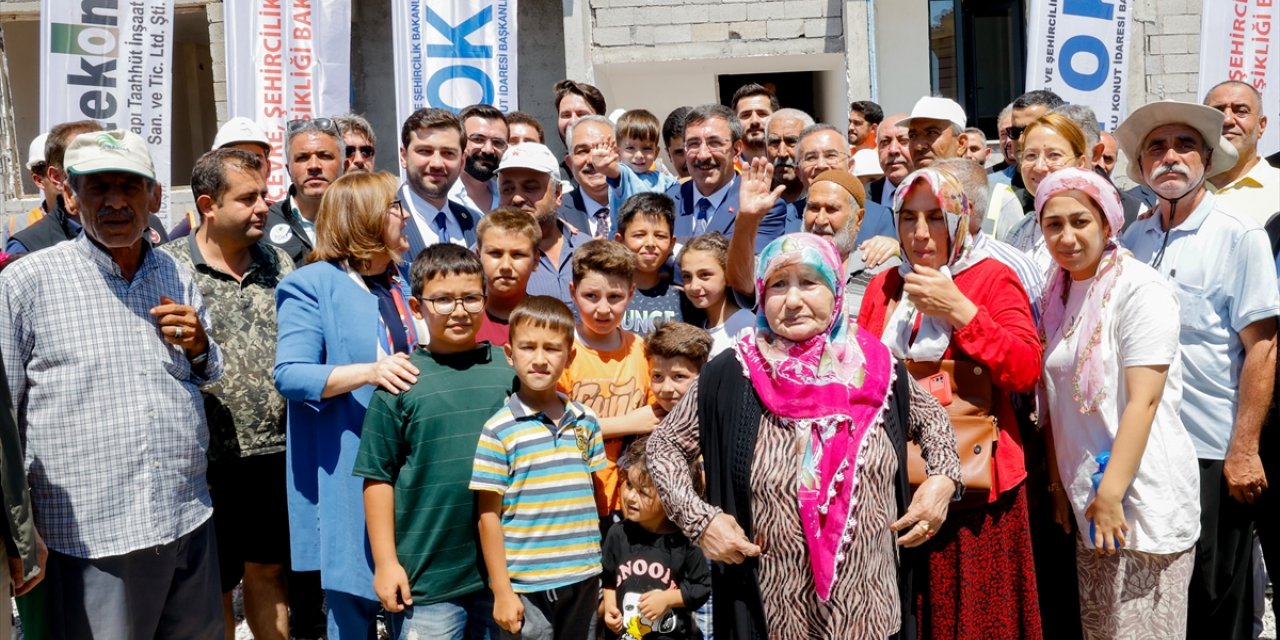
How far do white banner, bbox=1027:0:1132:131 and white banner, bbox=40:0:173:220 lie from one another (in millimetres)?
6861

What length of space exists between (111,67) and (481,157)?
4236 mm

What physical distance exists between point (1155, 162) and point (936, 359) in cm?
127

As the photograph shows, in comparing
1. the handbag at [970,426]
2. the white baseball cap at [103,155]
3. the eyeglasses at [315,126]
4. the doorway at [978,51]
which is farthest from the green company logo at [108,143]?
the doorway at [978,51]

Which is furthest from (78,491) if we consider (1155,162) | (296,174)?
(1155,162)

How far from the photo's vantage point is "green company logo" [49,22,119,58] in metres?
8.66

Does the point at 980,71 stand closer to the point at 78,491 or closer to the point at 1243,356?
the point at 1243,356

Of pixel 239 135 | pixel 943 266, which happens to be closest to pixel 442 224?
pixel 239 135

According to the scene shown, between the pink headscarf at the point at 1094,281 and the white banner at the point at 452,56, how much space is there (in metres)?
6.15

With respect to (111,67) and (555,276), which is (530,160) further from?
(111,67)

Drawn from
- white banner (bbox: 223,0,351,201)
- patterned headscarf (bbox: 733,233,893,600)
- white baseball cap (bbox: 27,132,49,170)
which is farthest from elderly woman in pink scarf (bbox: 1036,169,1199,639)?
white banner (bbox: 223,0,351,201)

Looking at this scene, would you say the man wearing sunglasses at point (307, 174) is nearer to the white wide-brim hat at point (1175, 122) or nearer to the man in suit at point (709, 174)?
the man in suit at point (709, 174)

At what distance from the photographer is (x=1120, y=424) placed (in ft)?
11.4

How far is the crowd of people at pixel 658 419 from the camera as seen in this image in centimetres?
323

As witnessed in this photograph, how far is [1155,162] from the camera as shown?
4.10 m
